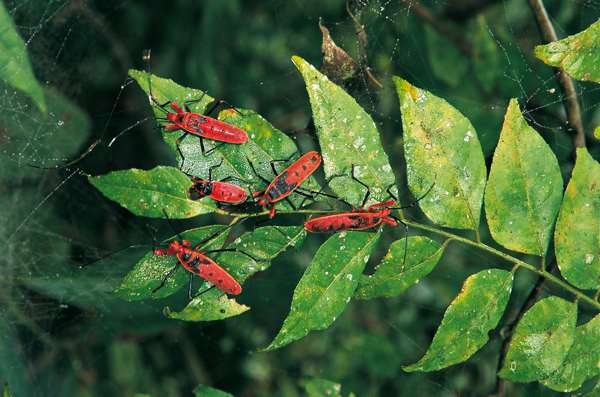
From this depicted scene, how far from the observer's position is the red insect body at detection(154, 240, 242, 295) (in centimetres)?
226

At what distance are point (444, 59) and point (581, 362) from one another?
7.58ft

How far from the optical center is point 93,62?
465 centimetres

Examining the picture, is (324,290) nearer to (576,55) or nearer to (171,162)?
(576,55)

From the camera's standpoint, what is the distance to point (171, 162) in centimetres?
457

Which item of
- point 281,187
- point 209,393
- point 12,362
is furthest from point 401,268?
point 12,362

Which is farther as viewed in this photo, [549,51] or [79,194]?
[79,194]

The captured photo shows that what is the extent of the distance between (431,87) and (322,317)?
6.90 ft

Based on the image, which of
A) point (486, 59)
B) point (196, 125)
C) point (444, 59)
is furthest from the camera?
point (444, 59)

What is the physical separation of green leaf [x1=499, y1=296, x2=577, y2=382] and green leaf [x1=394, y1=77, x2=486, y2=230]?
42 cm

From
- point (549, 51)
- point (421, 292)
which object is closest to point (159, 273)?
point (549, 51)

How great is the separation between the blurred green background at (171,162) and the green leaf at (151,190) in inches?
45.7

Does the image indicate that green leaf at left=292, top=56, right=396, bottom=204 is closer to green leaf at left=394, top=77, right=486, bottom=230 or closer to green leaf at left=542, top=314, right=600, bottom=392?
green leaf at left=394, top=77, right=486, bottom=230

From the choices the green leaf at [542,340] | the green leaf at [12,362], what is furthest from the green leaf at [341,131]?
the green leaf at [12,362]

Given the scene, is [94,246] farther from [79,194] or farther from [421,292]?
[421,292]
